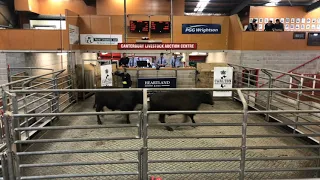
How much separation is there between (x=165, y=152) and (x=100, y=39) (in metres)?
8.29

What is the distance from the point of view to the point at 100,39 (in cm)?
1135

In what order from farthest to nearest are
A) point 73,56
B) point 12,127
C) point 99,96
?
point 73,56 < point 99,96 < point 12,127

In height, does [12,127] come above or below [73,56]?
below

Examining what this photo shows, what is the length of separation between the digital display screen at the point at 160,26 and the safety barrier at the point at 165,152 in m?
7.12

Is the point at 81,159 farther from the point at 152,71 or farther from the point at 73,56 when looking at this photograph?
the point at 73,56

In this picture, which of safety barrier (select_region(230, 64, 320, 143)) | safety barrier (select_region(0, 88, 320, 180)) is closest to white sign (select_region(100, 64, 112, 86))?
safety barrier (select_region(0, 88, 320, 180))

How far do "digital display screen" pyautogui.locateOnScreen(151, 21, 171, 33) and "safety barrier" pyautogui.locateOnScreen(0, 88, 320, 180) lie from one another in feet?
23.4

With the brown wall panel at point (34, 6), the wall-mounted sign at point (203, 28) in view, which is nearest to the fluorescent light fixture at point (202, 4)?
the wall-mounted sign at point (203, 28)

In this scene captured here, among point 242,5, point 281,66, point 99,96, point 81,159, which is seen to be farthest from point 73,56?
point 242,5

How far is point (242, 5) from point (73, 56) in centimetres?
1179

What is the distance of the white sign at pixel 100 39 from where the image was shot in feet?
36.7

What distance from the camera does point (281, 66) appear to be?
10.3 meters

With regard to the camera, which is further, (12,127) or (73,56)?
(73,56)

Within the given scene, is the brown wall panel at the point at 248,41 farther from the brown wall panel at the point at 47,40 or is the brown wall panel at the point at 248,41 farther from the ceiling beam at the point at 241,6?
the brown wall panel at the point at 47,40
